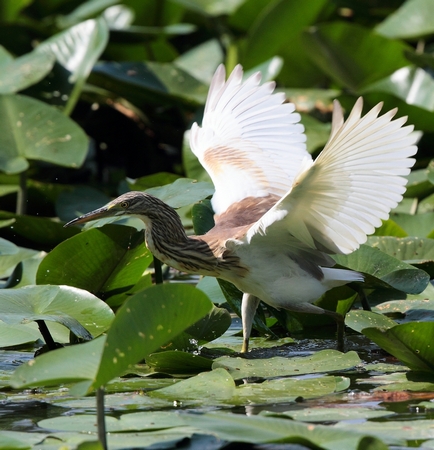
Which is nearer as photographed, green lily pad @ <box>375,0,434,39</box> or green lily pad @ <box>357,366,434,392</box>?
green lily pad @ <box>357,366,434,392</box>

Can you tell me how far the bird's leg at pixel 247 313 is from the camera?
4.21 meters

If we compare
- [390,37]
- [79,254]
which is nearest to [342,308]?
[79,254]

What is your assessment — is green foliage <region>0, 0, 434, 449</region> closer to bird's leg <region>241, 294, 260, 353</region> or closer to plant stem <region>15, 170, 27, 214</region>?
plant stem <region>15, 170, 27, 214</region>

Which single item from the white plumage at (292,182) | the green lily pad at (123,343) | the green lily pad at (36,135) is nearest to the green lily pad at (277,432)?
the green lily pad at (123,343)

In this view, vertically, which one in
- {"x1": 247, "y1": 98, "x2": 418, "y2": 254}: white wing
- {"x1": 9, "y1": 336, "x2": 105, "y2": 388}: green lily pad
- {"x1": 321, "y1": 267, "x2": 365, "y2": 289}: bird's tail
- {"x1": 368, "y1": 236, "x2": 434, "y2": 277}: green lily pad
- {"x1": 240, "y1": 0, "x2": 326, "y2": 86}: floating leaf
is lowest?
{"x1": 9, "y1": 336, "x2": 105, "y2": 388}: green lily pad

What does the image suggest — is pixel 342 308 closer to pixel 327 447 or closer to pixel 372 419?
pixel 372 419

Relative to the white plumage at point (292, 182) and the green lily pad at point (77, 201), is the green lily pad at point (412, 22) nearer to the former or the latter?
the white plumage at point (292, 182)

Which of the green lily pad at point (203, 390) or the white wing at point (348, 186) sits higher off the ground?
the white wing at point (348, 186)

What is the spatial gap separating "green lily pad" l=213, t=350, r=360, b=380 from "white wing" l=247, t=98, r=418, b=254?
54cm

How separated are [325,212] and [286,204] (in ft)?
0.86

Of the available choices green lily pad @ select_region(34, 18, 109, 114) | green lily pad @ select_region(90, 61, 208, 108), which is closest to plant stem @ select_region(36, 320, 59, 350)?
green lily pad @ select_region(34, 18, 109, 114)

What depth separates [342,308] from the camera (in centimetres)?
439

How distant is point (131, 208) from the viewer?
427 cm

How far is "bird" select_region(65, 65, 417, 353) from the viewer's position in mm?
3562
